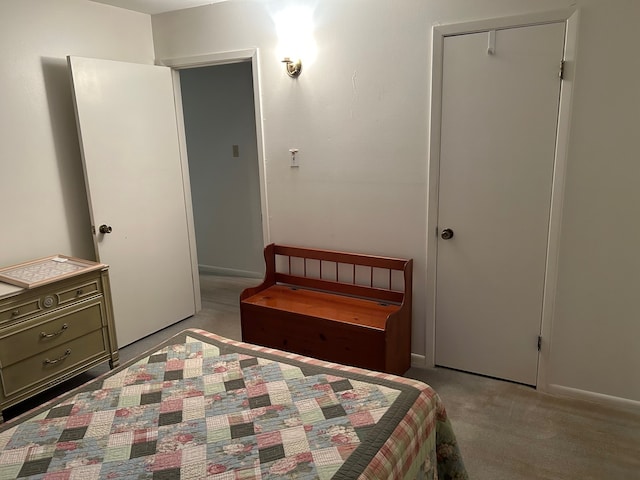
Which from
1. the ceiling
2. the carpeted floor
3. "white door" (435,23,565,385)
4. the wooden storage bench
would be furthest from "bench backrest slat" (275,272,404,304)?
the ceiling

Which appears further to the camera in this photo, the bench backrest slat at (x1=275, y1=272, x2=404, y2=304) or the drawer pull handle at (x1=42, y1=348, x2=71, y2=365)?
the bench backrest slat at (x1=275, y1=272, x2=404, y2=304)

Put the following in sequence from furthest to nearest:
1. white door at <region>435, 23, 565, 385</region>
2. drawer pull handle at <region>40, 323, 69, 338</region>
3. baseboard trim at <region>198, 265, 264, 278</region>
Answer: baseboard trim at <region>198, 265, 264, 278</region> → drawer pull handle at <region>40, 323, 69, 338</region> → white door at <region>435, 23, 565, 385</region>

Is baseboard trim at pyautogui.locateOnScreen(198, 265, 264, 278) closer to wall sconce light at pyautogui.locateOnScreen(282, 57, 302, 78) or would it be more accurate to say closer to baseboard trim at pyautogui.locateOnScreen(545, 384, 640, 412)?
wall sconce light at pyautogui.locateOnScreen(282, 57, 302, 78)

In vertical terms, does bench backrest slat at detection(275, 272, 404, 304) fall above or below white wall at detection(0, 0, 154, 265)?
below

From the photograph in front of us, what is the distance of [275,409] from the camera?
1.54 m

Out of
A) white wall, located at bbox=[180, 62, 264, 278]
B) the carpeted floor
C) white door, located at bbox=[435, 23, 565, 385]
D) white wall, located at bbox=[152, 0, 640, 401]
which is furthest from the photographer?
white wall, located at bbox=[180, 62, 264, 278]

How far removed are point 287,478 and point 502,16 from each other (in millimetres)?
2277

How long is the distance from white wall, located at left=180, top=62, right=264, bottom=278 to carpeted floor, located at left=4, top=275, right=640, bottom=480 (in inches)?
83.8

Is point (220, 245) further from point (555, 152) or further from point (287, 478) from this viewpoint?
point (287, 478)

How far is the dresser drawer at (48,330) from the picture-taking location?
237 centimetres

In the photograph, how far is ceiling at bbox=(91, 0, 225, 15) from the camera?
3084mm

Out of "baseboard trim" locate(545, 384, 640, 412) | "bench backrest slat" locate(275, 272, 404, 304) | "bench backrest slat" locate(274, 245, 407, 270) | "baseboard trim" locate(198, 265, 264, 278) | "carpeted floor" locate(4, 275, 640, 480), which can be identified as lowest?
"carpeted floor" locate(4, 275, 640, 480)

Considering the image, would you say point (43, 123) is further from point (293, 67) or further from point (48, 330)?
point (293, 67)

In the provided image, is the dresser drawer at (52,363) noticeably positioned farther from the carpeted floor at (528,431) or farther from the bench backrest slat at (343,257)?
the bench backrest slat at (343,257)
